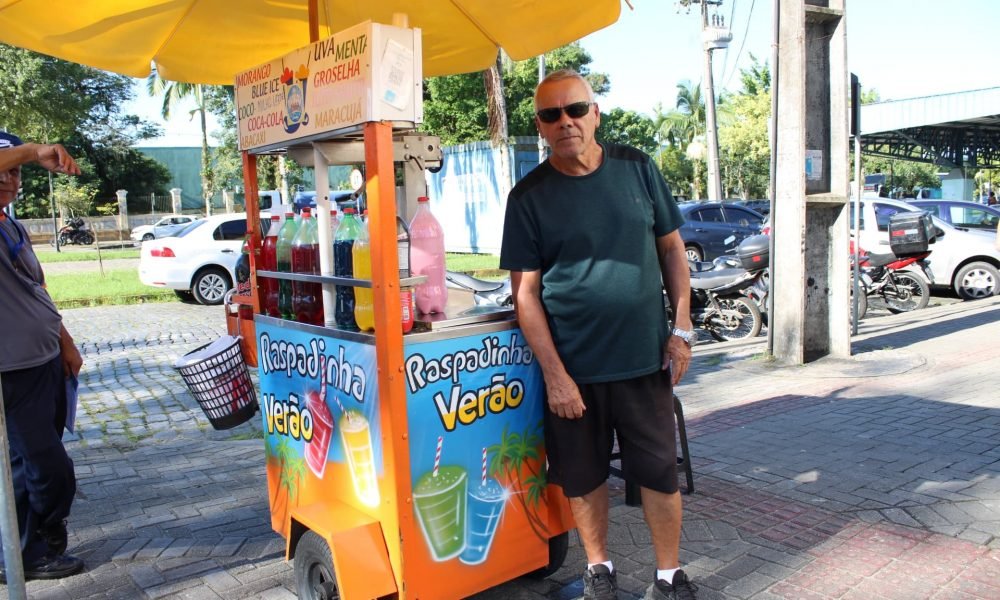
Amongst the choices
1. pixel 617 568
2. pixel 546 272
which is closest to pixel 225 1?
pixel 546 272

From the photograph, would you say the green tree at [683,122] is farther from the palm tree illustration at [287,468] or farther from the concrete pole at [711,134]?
the palm tree illustration at [287,468]

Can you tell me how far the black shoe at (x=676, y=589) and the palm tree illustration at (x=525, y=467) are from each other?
0.50m

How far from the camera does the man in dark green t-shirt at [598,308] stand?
291 centimetres

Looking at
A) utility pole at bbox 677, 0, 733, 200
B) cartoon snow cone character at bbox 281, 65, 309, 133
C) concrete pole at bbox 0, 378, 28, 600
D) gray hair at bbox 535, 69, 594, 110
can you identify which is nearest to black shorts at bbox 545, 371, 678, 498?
gray hair at bbox 535, 69, 594, 110

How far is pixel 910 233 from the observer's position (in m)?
10.8

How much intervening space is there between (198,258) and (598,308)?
40.6ft

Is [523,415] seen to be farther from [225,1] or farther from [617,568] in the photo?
[225,1]

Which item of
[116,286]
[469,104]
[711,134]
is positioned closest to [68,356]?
[116,286]

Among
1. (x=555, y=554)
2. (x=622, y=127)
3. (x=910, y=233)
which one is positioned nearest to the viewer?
(x=555, y=554)

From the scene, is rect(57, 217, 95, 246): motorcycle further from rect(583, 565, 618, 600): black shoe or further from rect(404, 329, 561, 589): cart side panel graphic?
rect(583, 565, 618, 600): black shoe

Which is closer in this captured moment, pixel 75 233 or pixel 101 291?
pixel 101 291

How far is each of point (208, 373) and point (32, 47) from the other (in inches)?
65.8

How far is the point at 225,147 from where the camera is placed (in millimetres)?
40156

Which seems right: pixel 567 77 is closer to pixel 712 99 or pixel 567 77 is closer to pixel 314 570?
pixel 314 570
